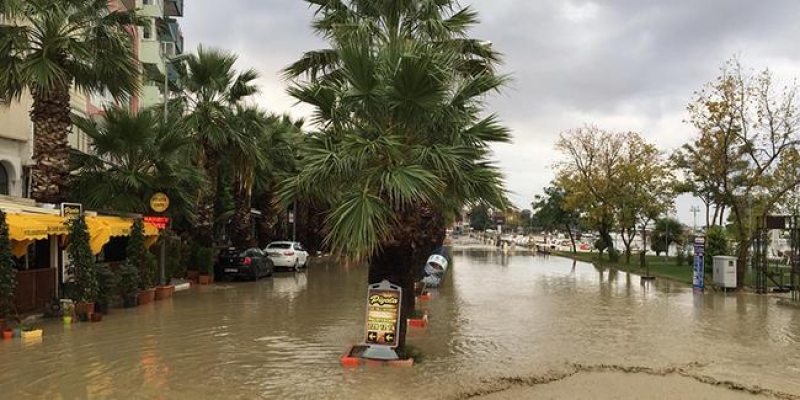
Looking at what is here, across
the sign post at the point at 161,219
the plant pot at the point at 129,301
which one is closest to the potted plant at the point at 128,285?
the plant pot at the point at 129,301

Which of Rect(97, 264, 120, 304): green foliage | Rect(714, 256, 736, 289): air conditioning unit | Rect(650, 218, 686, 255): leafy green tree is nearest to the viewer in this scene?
Rect(97, 264, 120, 304): green foliage

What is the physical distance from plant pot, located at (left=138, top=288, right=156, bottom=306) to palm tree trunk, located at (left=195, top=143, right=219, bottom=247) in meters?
6.20

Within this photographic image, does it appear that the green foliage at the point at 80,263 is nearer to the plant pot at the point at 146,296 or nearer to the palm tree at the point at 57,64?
the palm tree at the point at 57,64

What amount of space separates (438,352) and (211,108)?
15521 mm

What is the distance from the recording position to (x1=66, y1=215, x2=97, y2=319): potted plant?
45.5 feet

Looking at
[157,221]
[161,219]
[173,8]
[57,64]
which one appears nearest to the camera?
[57,64]

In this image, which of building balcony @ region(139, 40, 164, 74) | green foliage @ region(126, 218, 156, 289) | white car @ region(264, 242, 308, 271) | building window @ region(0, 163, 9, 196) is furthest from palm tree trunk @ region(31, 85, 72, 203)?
building balcony @ region(139, 40, 164, 74)

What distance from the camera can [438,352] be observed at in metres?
10.8

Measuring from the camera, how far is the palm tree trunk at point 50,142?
1542cm

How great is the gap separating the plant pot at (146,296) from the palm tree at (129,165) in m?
3.29

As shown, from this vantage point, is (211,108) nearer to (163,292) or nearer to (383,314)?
(163,292)

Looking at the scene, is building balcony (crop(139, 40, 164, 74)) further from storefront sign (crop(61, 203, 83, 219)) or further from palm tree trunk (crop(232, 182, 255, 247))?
storefront sign (crop(61, 203, 83, 219))

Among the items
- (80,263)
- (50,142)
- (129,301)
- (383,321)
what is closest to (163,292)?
(129,301)

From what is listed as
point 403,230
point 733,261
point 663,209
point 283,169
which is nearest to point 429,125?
point 403,230
